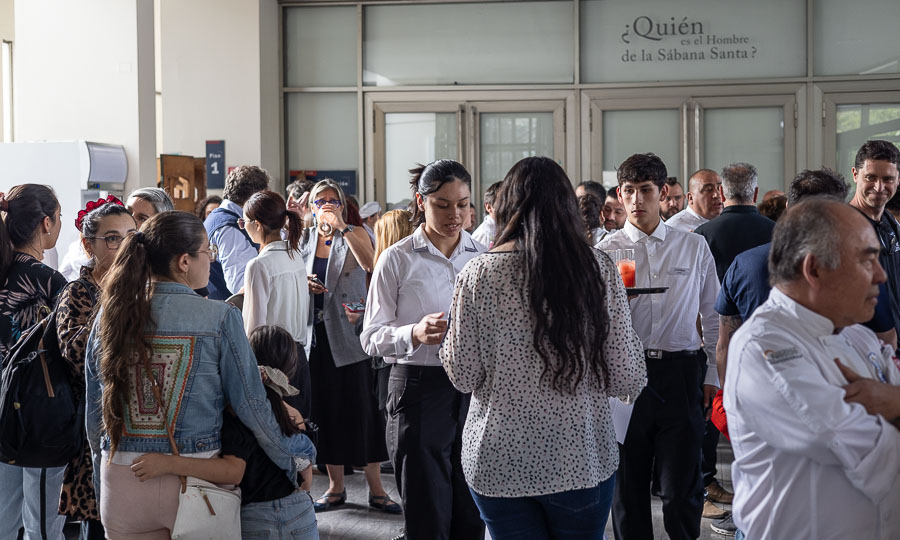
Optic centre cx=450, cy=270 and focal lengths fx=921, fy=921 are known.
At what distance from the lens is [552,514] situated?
7.48 feet

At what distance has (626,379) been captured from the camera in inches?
89.4

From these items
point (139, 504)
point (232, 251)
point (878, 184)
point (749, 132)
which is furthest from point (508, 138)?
point (139, 504)

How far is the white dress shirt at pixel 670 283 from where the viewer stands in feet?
11.4

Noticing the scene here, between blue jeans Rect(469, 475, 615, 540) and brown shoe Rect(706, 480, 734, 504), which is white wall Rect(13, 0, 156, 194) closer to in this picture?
brown shoe Rect(706, 480, 734, 504)

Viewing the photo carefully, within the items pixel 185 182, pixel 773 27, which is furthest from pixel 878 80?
pixel 185 182

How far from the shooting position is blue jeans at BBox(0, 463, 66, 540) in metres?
3.38

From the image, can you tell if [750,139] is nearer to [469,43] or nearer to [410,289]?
[469,43]

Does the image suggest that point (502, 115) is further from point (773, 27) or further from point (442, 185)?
point (442, 185)

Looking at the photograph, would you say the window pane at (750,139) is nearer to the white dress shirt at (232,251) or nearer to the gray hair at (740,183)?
the gray hair at (740,183)

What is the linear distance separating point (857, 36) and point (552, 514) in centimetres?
860

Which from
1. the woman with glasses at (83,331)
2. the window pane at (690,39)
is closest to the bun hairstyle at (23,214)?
the woman with glasses at (83,331)

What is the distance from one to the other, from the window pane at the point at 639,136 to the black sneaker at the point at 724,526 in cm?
558

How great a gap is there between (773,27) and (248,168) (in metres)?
6.36

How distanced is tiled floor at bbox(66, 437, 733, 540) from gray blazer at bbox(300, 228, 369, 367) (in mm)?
773
